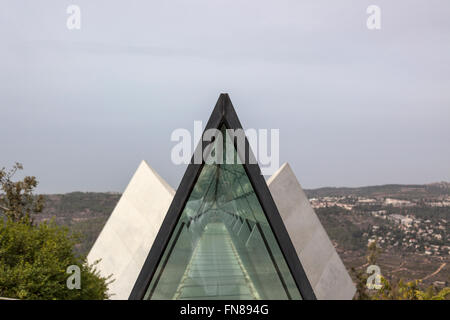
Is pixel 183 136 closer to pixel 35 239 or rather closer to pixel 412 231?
pixel 35 239

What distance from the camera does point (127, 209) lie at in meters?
19.6

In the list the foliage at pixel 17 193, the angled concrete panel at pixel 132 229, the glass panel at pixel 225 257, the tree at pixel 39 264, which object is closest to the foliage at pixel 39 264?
the tree at pixel 39 264

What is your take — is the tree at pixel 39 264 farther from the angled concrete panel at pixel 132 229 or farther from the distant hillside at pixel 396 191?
the distant hillside at pixel 396 191

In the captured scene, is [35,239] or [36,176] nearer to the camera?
[35,239]

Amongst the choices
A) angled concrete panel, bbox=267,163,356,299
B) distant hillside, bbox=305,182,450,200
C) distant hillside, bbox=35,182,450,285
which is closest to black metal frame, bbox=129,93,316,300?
angled concrete panel, bbox=267,163,356,299

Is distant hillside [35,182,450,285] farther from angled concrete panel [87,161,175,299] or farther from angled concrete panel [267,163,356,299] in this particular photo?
angled concrete panel [87,161,175,299]

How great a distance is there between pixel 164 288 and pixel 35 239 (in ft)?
12.1

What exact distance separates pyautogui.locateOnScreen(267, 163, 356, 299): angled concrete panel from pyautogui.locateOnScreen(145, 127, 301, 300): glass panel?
1203 cm

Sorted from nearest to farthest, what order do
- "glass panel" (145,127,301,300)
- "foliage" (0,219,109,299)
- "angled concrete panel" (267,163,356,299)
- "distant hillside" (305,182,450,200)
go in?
"glass panel" (145,127,301,300) < "foliage" (0,219,109,299) < "angled concrete panel" (267,163,356,299) < "distant hillside" (305,182,450,200)

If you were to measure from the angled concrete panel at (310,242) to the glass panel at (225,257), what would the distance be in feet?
39.5

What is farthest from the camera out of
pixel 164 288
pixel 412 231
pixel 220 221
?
pixel 412 231

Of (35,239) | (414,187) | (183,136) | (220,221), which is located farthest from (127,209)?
(414,187)

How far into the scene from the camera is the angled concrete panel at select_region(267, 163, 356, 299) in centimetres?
1684
